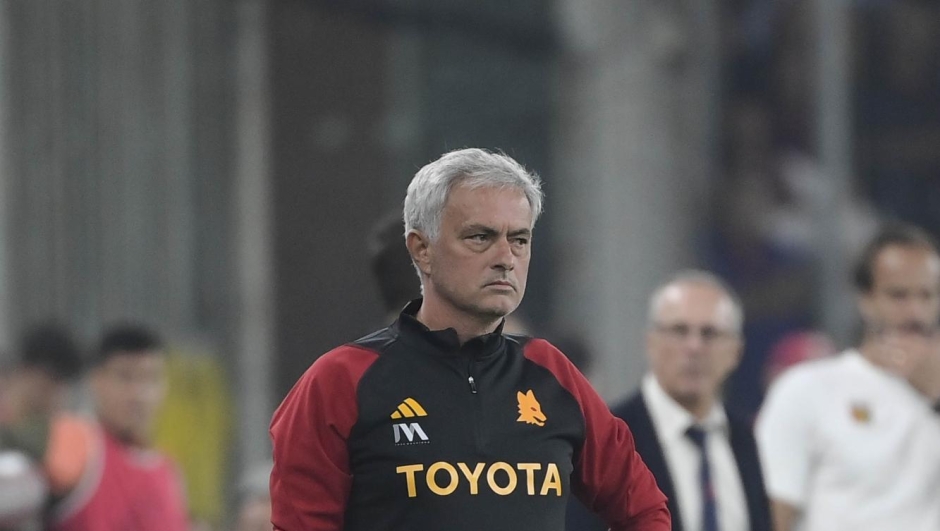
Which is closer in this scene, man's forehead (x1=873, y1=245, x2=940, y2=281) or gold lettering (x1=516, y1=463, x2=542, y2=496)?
gold lettering (x1=516, y1=463, x2=542, y2=496)

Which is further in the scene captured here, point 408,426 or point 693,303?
point 693,303

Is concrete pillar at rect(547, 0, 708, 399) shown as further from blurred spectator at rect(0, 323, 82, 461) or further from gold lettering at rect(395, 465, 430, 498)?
gold lettering at rect(395, 465, 430, 498)

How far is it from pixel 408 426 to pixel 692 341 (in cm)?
229

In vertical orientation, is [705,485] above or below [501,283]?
below

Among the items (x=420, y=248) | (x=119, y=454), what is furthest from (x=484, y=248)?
(x=119, y=454)

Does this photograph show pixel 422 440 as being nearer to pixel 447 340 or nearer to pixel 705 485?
pixel 447 340

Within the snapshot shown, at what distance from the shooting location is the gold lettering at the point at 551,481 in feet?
11.1

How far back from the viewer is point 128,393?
22.8 ft

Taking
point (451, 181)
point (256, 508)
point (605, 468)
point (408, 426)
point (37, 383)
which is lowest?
point (256, 508)

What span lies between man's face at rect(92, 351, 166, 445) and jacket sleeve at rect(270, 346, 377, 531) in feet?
11.7

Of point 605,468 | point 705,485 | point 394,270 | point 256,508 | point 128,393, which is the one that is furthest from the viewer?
point 256,508

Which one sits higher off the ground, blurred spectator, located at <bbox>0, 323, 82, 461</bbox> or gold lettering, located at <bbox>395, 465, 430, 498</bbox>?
gold lettering, located at <bbox>395, 465, 430, 498</bbox>

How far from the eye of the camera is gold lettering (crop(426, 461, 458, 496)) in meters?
3.32

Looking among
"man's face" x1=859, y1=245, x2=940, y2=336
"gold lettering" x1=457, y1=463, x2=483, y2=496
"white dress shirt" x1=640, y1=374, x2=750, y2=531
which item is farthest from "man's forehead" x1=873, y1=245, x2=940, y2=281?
"gold lettering" x1=457, y1=463, x2=483, y2=496
